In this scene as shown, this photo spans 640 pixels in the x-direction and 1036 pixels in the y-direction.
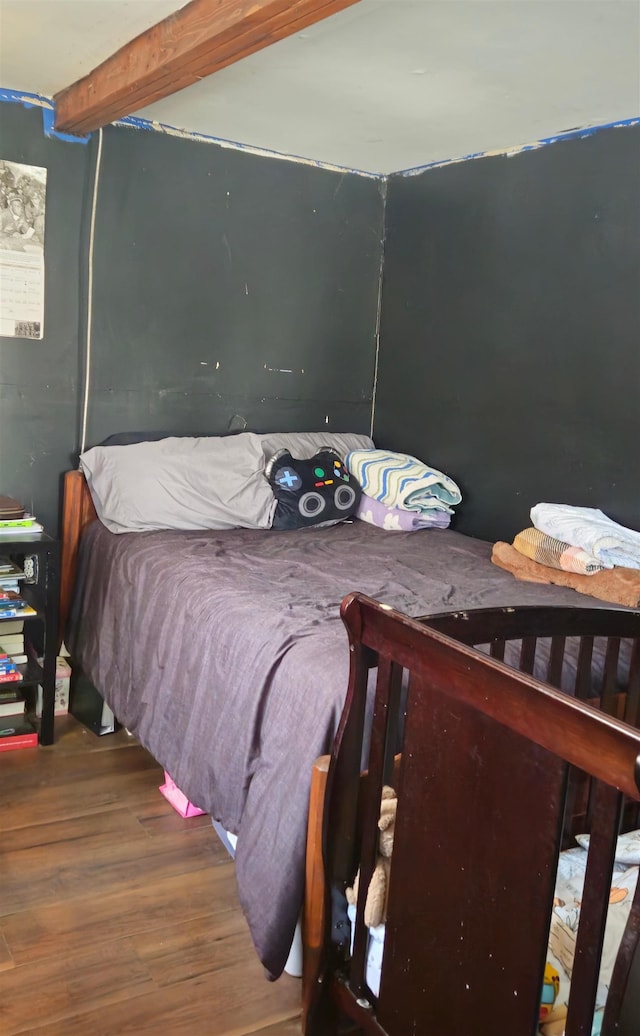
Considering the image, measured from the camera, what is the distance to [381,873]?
1.38m

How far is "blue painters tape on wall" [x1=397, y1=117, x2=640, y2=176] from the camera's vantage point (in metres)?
2.65

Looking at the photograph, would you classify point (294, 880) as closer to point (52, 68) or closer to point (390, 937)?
point (390, 937)

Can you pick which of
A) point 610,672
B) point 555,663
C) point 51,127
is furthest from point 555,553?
point 51,127

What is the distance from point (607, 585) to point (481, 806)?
4.68 feet

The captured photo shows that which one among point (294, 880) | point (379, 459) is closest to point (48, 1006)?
point (294, 880)

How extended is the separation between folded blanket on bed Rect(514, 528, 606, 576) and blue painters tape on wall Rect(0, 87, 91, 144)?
2.09 m

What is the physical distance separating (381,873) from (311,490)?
74.5 inches

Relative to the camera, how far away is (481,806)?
109cm

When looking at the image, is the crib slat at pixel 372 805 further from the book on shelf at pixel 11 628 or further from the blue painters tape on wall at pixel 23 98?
the blue painters tape on wall at pixel 23 98

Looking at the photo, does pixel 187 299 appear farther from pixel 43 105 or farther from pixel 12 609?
pixel 12 609

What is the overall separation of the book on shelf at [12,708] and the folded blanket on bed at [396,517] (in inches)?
56.5

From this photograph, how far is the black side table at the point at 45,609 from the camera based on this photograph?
2623 mm

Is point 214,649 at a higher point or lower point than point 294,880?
higher

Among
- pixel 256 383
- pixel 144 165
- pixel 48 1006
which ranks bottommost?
pixel 48 1006
